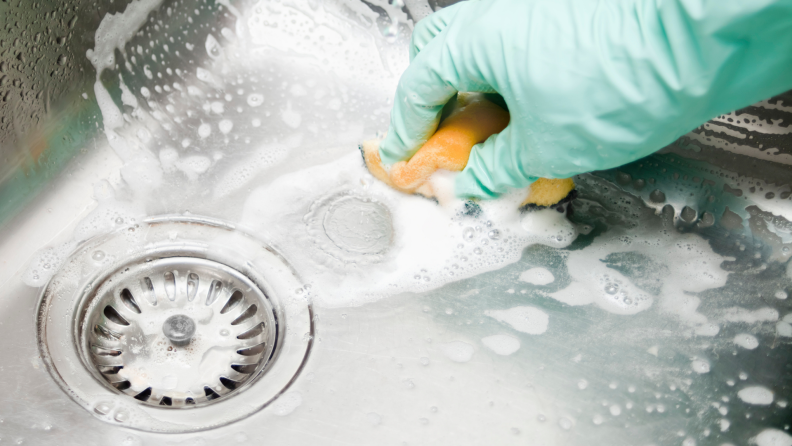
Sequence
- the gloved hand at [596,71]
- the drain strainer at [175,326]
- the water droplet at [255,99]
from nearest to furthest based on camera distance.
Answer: the gloved hand at [596,71] < the drain strainer at [175,326] < the water droplet at [255,99]

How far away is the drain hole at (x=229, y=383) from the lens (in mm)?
697

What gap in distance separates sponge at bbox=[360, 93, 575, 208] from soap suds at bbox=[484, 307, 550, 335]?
16 centimetres

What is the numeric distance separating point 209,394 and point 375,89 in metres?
0.55

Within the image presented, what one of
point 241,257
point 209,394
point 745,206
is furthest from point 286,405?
point 745,206

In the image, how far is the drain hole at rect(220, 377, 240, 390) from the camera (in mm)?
697

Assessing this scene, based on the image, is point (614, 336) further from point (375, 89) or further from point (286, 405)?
point (375, 89)

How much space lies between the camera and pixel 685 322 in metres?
→ 0.74

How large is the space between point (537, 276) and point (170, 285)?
50cm

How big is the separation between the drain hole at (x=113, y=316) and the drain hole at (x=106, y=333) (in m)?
0.02

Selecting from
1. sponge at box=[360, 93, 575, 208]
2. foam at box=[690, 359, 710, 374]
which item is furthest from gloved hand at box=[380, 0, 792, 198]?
foam at box=[690, 359, 710, 374]

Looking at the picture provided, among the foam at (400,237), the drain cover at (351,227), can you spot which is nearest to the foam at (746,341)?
the foam at (400,237)

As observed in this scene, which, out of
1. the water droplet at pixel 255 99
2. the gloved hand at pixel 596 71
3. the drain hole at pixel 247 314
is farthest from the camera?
the water droplet at pixel 255 99

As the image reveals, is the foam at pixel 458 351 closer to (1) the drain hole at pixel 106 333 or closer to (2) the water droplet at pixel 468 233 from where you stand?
(2) the water droplet at pixel 468 233

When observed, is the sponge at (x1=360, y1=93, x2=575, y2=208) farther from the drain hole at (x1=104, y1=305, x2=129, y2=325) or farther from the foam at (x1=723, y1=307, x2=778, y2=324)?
the drain hole at (x1=104, y1=305, x2=129, y2=325)
